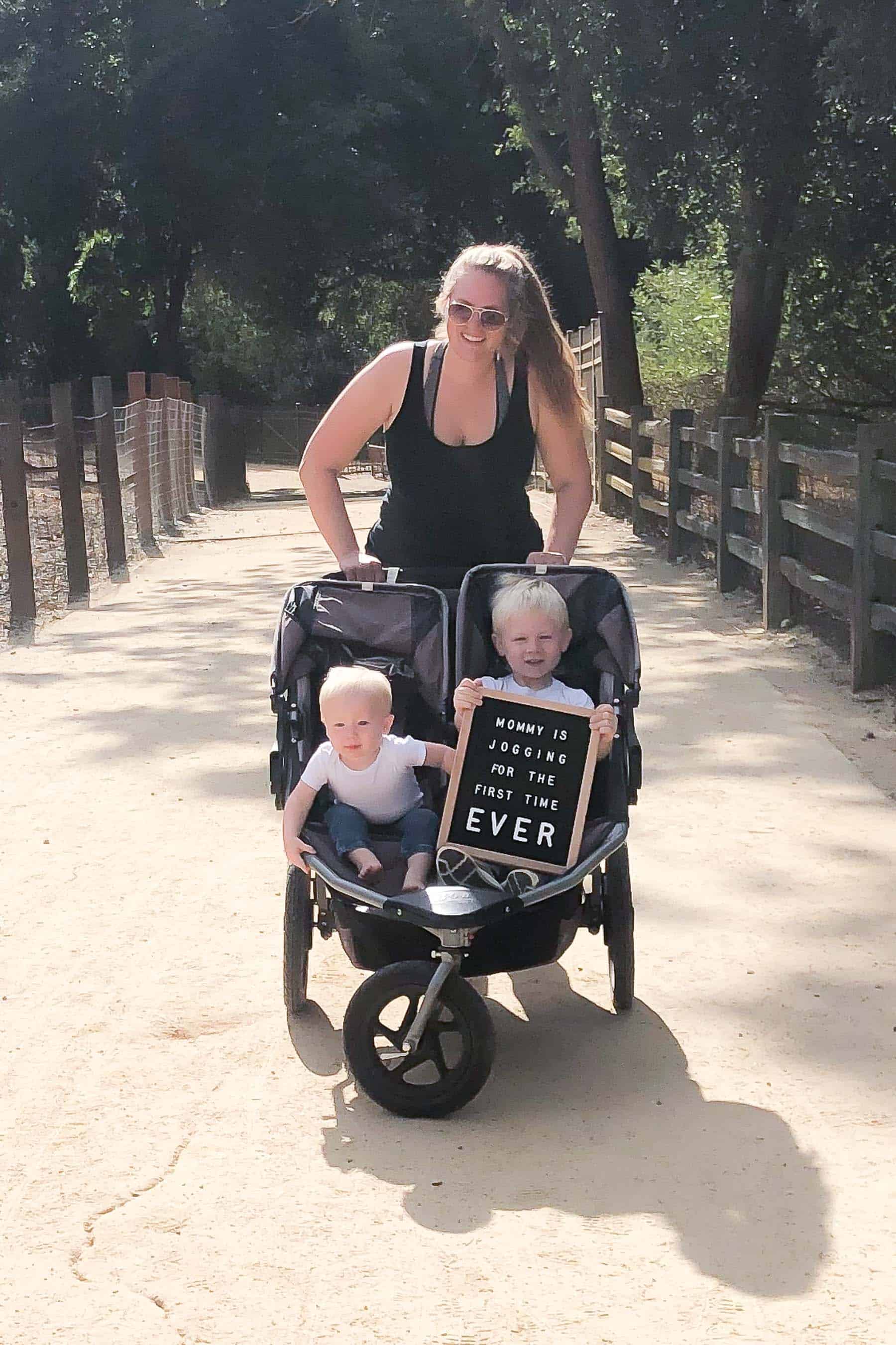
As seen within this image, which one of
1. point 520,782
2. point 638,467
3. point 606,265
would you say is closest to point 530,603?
point 520,782

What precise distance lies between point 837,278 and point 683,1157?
667 inches

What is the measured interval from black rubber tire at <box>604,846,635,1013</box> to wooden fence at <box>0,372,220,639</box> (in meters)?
7.13

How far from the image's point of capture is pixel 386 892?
12.6ft

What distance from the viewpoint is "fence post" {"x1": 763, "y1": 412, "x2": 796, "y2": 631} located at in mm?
10656

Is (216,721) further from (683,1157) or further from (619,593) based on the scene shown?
(683,1157)

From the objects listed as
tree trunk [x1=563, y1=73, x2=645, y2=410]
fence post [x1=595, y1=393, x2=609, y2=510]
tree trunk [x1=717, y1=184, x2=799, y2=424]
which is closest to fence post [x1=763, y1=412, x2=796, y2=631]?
tree trunk [x1=717, y1=184, x2=799, y2=424]

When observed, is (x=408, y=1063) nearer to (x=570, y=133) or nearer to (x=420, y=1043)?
(x=420, y=1043)

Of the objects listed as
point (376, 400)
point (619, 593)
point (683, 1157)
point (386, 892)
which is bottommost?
point (683, 1157)

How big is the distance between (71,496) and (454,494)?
854 centimetres

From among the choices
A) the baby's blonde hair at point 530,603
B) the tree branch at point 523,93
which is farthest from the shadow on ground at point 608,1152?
the tree branch at point 523,93

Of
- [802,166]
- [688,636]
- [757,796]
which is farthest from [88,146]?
[757,796]

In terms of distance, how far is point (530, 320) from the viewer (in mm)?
4238

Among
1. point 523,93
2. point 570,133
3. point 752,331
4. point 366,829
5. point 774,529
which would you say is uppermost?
point 523,93

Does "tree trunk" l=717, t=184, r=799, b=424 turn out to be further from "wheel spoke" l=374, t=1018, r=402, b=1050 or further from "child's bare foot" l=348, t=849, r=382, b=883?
"wheel spoke" l=374, t=1018, r=402, b=1050
